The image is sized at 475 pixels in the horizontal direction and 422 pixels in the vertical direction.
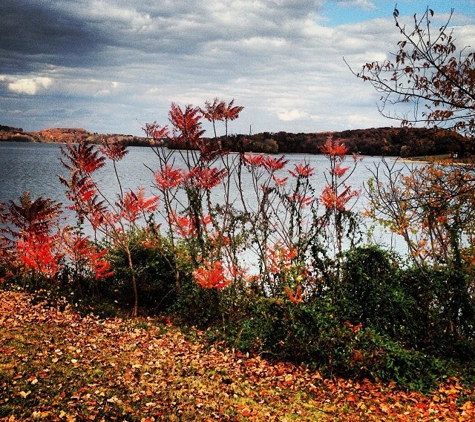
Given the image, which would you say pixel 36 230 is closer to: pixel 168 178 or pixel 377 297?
pixel 168 178

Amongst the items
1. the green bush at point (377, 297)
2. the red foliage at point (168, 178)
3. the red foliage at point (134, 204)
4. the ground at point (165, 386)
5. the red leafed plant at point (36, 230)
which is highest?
the red foliage at point (168, 178)

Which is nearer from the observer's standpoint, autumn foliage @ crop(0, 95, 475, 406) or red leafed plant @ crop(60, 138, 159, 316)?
autumn foliage @ crop(0, 95, 475, 406)

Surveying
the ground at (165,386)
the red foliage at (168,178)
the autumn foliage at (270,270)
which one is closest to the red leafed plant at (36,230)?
the autumn foliage at (270,270)

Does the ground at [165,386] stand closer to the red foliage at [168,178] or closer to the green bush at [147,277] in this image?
the green bush at [147,277]

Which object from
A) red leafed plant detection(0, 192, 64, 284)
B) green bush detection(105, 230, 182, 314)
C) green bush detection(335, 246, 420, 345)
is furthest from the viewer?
green bush detection(105, 230, 182, 314)

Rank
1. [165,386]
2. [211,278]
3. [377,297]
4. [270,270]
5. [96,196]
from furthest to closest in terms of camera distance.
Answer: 1. [270,270]
2. [96,196]
3. [211,278]
4. [377,297]
5. [165,386]

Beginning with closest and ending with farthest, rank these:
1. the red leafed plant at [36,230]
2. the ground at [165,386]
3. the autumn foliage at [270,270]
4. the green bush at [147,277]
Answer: the ground at [165,386] < the autumn foliage at [270,270] < the red leafed plant at [36,230] < the green bush at [147,277]

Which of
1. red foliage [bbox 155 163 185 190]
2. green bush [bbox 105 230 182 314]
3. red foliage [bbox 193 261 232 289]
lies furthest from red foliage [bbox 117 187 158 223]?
red foliage [bbox 193 261 232 289]

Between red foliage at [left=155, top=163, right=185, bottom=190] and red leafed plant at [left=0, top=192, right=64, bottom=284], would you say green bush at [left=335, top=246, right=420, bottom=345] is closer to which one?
red foliage at [left=155, top=163, right=185, bottom=190]

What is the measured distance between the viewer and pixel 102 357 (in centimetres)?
708

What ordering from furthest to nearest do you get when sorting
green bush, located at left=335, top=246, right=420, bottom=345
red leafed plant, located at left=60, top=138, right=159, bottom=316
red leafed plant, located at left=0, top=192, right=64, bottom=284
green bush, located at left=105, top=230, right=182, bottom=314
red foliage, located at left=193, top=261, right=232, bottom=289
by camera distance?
green bush, located at left=105, top=230, right=182, bottom=314 < red leafed plant, located at left=0, top=192, right=64, bottom=284 < red leafed plant, located at left=60, top=138, right=159, bottom=316 < red foliage, located at left=193, top=261, right=232, bottom=289 < green bush, located at left=335, top=246, right=420, bottom=345

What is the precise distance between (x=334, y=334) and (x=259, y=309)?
1352 millimetres

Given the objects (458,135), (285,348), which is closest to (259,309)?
(285,348)

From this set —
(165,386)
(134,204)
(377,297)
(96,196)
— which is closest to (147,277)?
(134,204)
